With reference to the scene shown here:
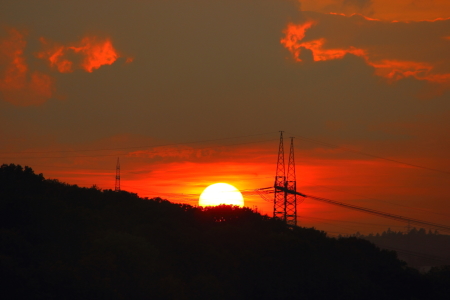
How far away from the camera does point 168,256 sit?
2055 inches

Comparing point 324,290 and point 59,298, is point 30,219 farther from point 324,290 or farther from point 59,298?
point 324,290

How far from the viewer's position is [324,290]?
179 feet

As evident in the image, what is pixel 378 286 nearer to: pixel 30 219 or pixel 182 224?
pixel 182 224

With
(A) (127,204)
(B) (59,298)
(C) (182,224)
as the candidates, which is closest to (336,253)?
(C) (182,224)

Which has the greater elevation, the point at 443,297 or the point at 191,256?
the point at 191,256

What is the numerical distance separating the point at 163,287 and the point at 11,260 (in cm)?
1128

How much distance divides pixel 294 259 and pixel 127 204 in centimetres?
3066

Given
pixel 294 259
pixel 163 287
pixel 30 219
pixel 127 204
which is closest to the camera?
pixel 163 287

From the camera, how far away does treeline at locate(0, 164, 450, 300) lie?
39125 millimetres

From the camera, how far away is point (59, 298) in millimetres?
34875

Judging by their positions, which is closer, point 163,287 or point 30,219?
point 163,287

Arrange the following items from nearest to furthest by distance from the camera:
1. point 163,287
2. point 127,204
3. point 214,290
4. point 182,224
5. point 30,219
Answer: point 163,287 < point 214,290 < point 30,219 < point 182,224 < point 127,204

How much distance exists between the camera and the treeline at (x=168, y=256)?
39.1 meters

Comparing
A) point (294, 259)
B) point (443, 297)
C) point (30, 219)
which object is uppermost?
point (30, 219)
